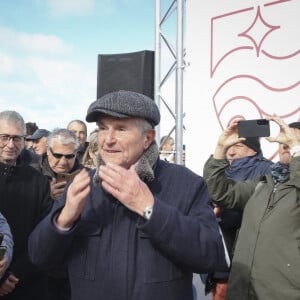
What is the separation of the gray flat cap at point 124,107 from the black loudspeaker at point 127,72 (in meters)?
3.38

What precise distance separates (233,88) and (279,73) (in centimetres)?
48

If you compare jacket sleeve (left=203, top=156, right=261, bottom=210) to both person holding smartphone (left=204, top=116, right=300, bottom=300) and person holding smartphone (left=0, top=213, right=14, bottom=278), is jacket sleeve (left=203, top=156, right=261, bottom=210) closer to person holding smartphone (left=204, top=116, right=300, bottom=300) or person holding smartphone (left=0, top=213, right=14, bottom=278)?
person holding smartphone (left=204, top=116, right=300, bottom=300)

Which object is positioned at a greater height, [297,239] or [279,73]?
[279,73]

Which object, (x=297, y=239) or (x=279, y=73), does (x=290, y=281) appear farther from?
(x=279, y=73)

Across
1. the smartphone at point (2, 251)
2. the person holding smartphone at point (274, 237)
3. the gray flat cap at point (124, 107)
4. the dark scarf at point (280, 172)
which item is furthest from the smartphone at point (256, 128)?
the smartphone at point (2, 251)

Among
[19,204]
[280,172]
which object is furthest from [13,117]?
[280,172]

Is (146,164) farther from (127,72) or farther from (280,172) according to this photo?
(127,72)

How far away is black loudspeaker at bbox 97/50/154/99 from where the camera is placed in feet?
15.4

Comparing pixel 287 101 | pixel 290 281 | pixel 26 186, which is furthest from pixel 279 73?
pixel 26 186

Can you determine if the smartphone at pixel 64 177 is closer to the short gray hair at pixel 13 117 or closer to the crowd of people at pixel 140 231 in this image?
the short gray hair at pixel 13 117

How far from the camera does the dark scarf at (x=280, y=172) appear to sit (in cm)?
221

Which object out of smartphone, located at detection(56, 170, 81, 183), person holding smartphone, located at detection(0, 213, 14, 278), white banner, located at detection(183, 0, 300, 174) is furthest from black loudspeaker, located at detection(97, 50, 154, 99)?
person holding smartphone, located at detection(0, 213, 14, 278)

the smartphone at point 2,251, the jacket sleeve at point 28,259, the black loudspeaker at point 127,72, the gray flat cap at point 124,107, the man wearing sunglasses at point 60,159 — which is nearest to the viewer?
the gray flat cap at point 124,107

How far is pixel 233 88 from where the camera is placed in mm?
3914
